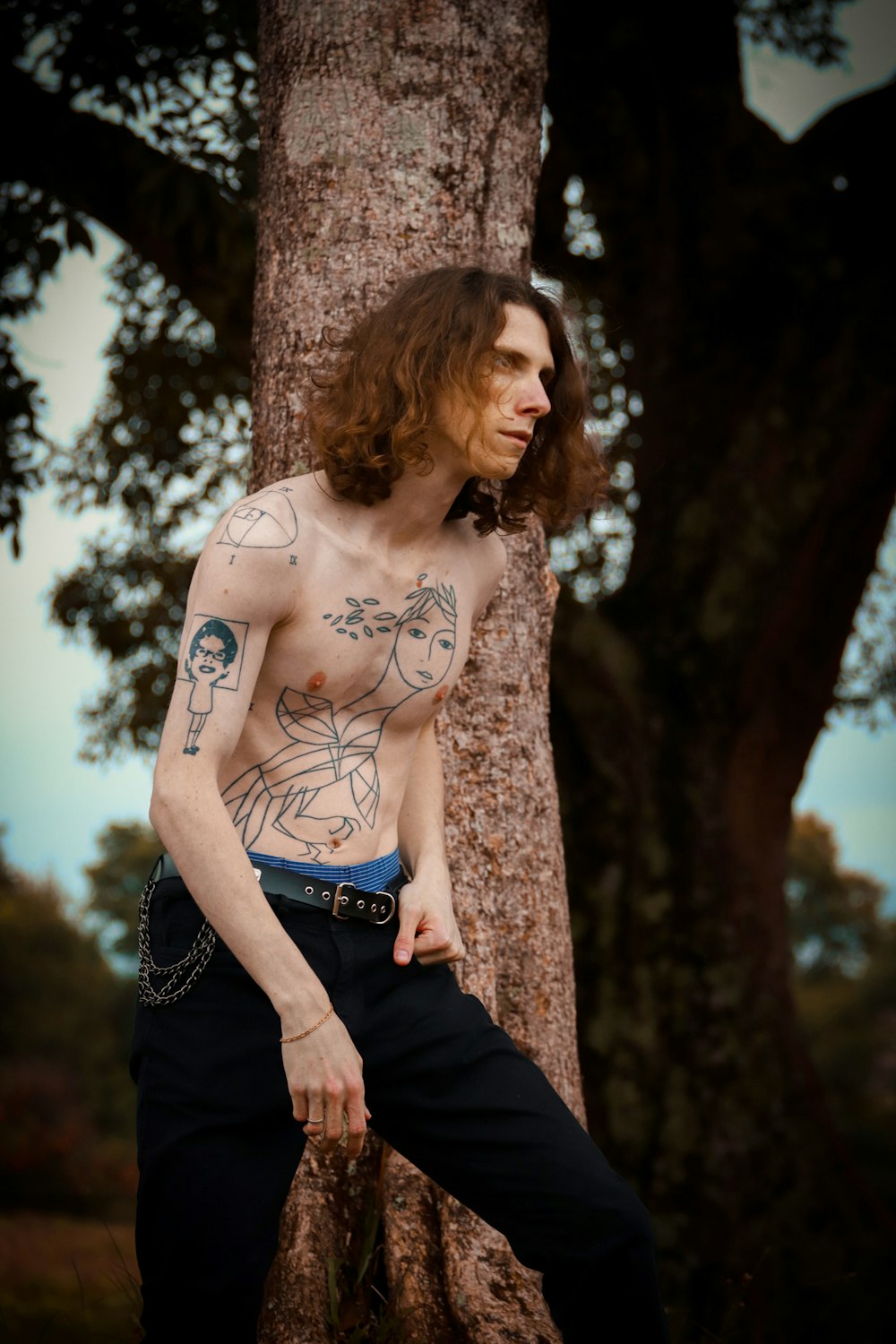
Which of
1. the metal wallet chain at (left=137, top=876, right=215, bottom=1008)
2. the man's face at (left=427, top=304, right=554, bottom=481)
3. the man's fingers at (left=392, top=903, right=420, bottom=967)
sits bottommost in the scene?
the metal wallet chain at (left=137, top=876, right=215, bottom=1008)

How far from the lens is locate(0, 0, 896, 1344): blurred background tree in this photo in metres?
6.64

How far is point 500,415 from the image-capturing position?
242 cm

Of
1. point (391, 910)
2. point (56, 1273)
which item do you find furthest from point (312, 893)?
point (56, 1273)

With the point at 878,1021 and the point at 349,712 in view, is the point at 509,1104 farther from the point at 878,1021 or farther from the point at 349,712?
the point at 878,1021

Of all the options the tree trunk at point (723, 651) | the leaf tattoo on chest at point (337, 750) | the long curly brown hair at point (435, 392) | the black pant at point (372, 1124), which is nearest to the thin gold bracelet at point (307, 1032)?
the black pant at point (372, 1124)

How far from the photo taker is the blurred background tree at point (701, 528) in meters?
6.64

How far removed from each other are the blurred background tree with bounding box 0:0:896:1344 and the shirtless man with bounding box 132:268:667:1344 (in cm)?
415

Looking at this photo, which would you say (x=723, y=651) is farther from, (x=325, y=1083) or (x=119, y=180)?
(x=325, y=1083)

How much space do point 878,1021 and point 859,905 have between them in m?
4.89

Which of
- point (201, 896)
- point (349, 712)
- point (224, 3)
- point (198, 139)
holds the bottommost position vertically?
point (201, 896)

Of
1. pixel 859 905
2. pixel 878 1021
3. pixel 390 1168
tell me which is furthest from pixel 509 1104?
pixel 859 905

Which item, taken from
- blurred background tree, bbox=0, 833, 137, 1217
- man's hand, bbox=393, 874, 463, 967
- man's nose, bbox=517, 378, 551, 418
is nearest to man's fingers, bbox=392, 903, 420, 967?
man's hand, bbox=393, 874, 463, 967

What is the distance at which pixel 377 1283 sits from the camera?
10.6ft

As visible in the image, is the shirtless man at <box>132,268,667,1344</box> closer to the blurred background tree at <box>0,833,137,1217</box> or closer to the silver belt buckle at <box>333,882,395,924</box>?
the silver belt buckle at <box>333,882,395,924</box>
